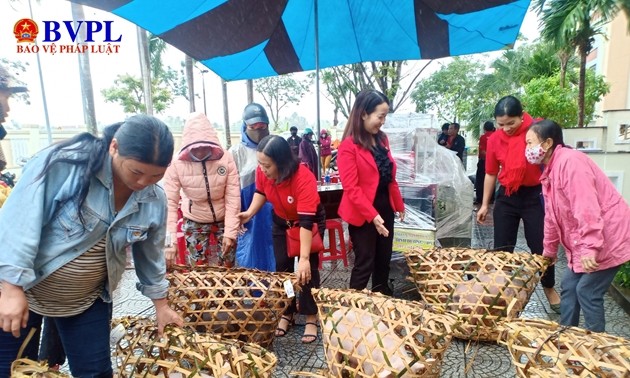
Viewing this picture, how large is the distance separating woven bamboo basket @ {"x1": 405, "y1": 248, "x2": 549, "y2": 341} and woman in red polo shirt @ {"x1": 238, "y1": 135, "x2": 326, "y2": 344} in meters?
0.73

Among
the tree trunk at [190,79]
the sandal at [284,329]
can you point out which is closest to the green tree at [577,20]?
the sandal at [284,329]

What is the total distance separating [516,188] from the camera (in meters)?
2.72

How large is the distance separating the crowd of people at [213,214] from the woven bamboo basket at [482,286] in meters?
0.21

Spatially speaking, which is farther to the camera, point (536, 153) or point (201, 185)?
point (201, 185)

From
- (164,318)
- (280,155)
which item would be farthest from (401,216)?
(164,318)

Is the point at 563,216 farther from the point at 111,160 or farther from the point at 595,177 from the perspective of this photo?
the point at 111,160

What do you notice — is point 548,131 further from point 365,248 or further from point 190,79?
point 190,79

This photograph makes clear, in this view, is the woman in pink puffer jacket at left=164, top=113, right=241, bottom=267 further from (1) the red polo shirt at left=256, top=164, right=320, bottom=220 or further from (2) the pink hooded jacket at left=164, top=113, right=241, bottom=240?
(1) the red polo shirt at left=256, top=164, right=320, bottom=220

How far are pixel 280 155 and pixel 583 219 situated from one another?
5.25ft

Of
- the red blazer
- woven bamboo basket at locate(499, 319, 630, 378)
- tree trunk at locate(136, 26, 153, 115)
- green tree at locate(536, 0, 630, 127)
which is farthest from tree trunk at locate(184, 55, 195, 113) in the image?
woven bamboo basket at locate(499, 319, 630, 378)

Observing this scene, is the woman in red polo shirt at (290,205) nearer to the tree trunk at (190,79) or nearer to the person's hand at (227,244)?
the person's hand at (227,244)

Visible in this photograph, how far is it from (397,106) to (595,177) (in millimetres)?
11831

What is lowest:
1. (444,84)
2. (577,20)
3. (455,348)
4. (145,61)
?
(455,348)

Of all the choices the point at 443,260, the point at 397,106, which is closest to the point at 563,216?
the point at 443,260
